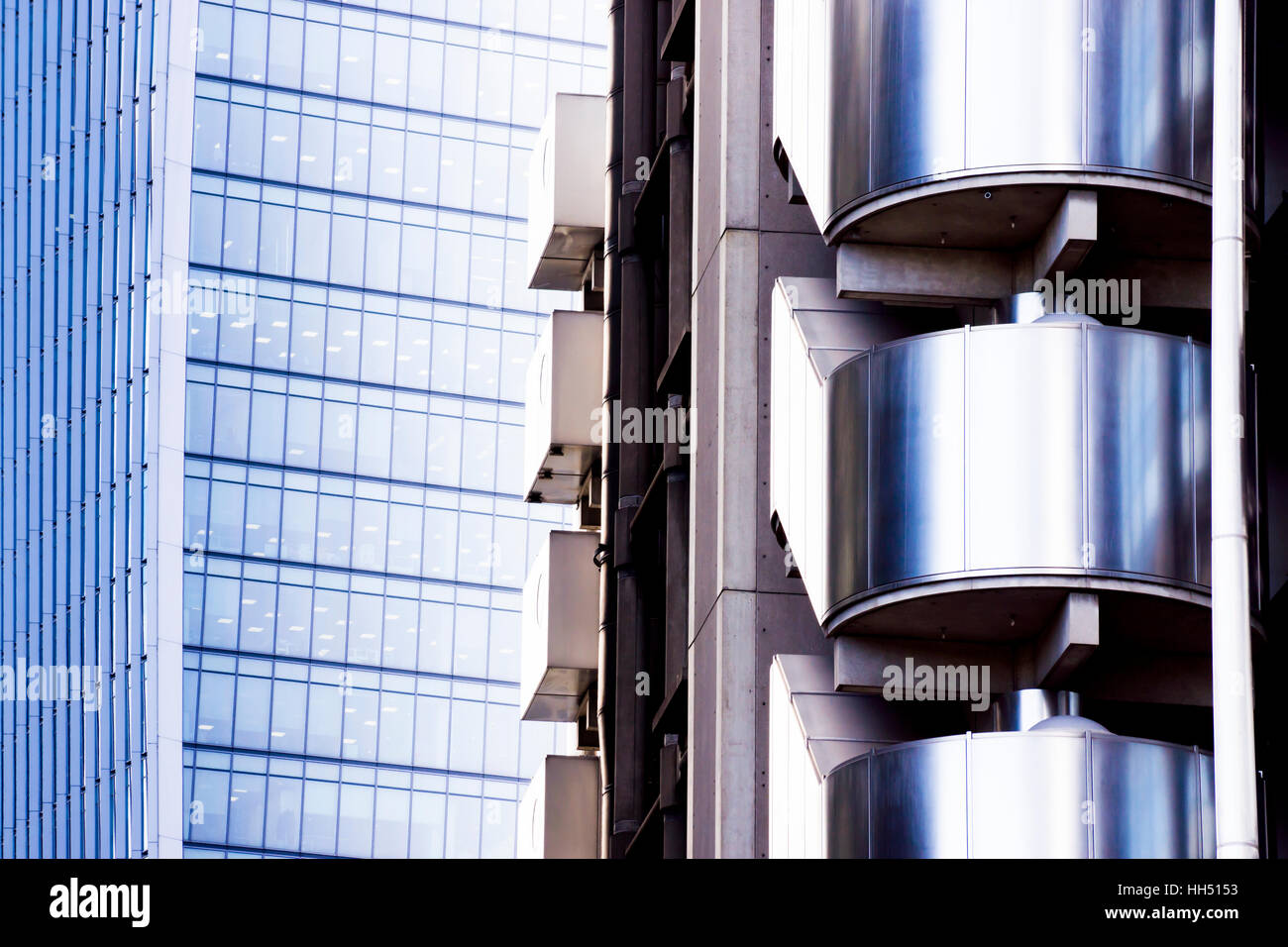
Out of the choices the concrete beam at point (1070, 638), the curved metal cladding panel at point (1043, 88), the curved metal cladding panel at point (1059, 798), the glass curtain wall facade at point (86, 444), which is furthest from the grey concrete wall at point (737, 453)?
the glass curtain wall facade at point (86, 444)

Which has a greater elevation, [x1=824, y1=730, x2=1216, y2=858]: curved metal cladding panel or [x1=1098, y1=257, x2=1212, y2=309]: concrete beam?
[x1=1098, y1=257, x2=1212, y2=309]: concrete beam

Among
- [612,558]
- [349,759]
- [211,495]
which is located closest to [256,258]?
[211,495]

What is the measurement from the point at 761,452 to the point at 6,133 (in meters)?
115

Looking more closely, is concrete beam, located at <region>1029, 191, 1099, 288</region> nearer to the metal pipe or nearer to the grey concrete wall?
the grey concrete wall

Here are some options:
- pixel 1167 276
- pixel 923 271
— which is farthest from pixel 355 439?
pixel 1167 276

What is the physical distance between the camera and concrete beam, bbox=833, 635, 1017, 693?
1841 centimetres

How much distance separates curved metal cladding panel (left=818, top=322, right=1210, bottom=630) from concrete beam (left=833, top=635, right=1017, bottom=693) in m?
1.31

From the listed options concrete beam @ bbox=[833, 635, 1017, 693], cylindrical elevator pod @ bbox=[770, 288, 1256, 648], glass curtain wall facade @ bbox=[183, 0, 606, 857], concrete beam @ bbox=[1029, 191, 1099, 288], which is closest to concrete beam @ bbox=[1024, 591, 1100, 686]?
cylindrical elevator pod @ bbox=[770, 288, 1256, 648]

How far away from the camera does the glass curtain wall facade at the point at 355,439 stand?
128 metres

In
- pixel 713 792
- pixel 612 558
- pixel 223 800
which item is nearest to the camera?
pixel 713 792

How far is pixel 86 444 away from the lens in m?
117
